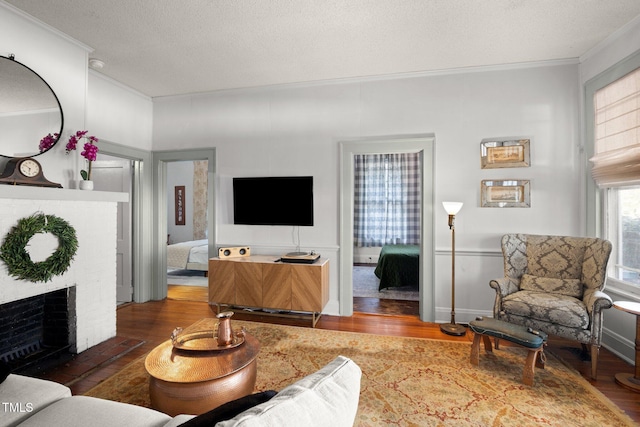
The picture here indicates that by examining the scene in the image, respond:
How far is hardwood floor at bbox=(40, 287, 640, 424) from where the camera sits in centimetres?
228

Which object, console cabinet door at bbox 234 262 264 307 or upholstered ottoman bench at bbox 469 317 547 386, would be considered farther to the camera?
console cabinet door at bbox 234 262 264 307

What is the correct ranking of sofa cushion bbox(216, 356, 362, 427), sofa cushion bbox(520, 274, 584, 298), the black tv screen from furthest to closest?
1. the black tv screen
2. sofa cushion bbox(520, 274, 584, 298)
3. sofa cushion bbox(216, 356, 362, 427)

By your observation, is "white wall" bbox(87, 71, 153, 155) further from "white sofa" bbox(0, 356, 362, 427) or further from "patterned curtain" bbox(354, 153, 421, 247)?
"patterned curtain" bbox(354, 153, 421, 247)

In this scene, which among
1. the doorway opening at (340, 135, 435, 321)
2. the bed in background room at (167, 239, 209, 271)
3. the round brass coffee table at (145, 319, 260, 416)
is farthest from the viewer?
the bed in background room at (167, 239, 209, 271)

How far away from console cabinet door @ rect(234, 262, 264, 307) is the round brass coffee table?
5.15 feet

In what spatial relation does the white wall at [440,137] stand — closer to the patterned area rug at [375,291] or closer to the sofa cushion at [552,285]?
the sofa cushion at [552,285]

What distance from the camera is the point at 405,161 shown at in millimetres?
6906

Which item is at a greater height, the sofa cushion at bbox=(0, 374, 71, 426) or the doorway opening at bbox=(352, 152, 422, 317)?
the doorway opening at bbox=(352, 152, 422, 317)

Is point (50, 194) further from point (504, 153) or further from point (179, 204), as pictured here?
point (179, 204)

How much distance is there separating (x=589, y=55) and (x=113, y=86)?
5.32 metres

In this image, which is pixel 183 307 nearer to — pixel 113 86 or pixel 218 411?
pixel 113 86

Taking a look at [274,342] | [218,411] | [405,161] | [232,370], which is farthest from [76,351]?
[405,161]

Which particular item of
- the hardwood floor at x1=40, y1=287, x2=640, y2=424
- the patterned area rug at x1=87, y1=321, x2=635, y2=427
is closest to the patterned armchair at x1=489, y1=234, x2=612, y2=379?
the hardwood floor at x1=40, y1=287, x2=640, y2=424

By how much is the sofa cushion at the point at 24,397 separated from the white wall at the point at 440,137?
268cm
